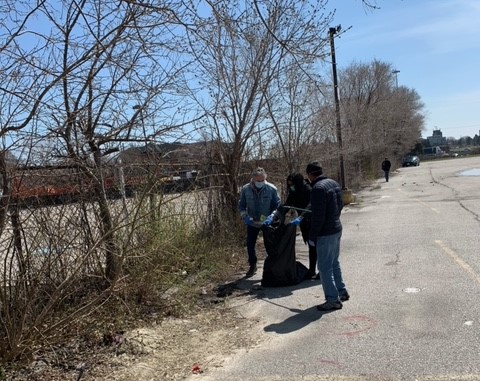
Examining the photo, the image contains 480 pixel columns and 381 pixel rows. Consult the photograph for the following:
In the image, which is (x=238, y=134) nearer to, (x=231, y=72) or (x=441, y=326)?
(x=231, y=72)

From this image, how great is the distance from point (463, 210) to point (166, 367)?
13.4m

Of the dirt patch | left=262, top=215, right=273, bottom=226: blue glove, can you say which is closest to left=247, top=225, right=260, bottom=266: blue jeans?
left=262, top=215, right=273, bottom=226: blue glove

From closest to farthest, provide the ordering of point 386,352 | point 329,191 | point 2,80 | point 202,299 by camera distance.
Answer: point 2,80
point 386,352
point 329,191
point 202,299

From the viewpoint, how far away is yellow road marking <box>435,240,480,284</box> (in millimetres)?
7659

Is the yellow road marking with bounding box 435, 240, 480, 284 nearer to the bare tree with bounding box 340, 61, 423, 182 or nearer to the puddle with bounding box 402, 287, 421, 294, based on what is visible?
the puddle with bounding box 402, 287, 421, 294

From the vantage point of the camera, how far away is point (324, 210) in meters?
6.64

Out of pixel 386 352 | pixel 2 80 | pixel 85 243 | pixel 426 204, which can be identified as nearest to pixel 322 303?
pixel 386 352

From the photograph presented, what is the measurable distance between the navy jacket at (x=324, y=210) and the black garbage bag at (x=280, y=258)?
1274 millimetres

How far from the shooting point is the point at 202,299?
7.50m

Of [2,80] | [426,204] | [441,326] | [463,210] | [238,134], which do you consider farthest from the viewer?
[426,204]

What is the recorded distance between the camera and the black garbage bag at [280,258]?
7957mm

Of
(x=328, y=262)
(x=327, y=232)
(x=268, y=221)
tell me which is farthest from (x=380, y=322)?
(x=268, y=221)

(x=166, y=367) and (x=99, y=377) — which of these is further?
(x=166, y=367)

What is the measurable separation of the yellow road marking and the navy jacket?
225cm
